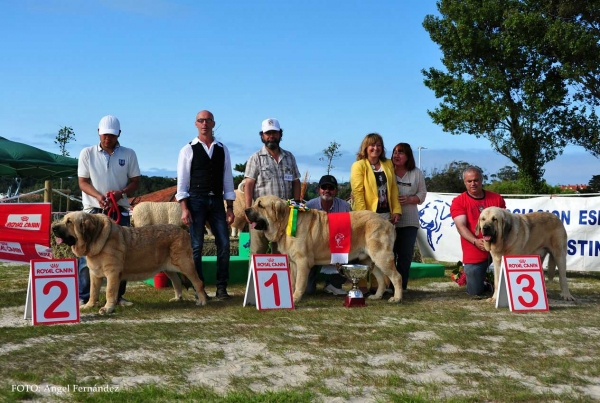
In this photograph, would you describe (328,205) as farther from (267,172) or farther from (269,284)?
(269,284)

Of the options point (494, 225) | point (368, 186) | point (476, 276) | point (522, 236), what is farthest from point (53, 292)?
point (522, 236)

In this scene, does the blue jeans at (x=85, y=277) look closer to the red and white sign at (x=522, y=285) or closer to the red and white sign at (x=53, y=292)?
the red and white sign at (x=53, y=292)

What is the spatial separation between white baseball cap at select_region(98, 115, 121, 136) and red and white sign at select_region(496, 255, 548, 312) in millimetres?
4386

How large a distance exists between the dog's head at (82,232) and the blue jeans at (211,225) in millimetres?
1126

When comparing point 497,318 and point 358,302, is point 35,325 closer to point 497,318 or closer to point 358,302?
point 358,302

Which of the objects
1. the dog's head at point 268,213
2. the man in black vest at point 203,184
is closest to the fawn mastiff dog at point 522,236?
the dog's head at point 268,213

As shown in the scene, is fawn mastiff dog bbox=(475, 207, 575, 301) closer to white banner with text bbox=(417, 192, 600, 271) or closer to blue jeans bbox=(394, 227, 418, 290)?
blue jeans bbox=(394, 227, 418, 290)

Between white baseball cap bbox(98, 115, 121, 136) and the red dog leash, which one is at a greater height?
white baseball cap bbox(98, 115, 121, 136)

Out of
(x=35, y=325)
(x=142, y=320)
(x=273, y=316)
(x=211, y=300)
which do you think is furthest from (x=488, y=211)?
(x=35, y=325)

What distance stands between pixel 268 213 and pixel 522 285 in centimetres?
285

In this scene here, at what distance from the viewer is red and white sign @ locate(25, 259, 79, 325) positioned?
17.7 ft

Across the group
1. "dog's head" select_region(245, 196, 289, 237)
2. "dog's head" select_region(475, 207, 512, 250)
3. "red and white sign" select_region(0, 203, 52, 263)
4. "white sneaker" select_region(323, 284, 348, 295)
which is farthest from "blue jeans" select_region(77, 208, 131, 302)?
"dog's head" select_region(475, 207, 512, 250)

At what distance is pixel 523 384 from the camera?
3.79m

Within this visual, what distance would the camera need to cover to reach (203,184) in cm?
693
